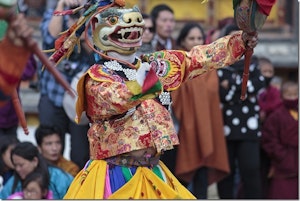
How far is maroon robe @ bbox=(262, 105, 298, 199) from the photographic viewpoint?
27.3 ft

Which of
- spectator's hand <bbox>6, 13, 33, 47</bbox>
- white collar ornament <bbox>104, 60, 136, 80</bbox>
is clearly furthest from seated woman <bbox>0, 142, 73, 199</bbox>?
spectator's hand <bbox>6, 13, 33, 47</bbox>

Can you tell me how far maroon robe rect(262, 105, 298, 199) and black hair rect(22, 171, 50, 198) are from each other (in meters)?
2.02

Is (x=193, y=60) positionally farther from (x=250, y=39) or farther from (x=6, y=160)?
(x=6, y=160)

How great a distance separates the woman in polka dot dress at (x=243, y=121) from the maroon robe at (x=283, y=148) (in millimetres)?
202

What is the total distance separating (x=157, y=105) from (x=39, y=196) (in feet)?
5.45

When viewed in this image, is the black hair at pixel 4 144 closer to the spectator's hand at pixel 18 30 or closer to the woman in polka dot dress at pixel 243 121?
the woman in polka dot dress at pixel 243 121

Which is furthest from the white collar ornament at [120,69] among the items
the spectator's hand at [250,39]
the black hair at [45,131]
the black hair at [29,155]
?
the black hair at [45,131]

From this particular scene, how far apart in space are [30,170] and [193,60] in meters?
1.91

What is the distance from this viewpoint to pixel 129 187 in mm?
5520

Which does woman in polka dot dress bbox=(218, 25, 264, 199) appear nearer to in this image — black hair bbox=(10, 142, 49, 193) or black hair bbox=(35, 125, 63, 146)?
black hair bbox=(35, 125, 63, 146)

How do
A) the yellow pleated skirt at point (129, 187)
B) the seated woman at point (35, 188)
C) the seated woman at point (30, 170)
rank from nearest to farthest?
the yellow pleated skirt at point (129, 187)
the seated woman at point (35, 188)
the seated woman at point (30, 170)

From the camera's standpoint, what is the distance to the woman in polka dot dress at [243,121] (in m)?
8.04

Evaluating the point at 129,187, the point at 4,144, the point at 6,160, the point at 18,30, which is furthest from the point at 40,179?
the point at 18,30

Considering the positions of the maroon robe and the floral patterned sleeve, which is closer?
the floral patterned sleeve
